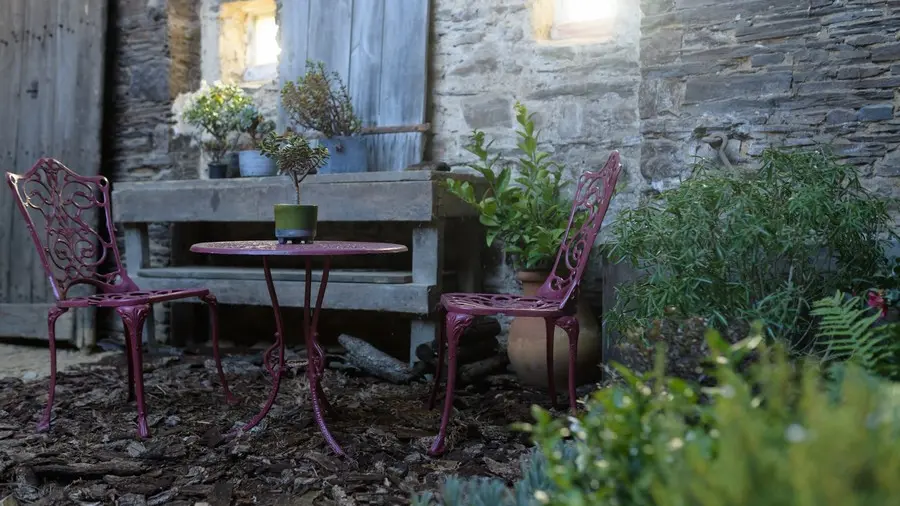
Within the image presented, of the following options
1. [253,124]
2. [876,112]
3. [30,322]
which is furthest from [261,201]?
[876,112]

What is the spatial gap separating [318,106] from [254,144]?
575mm

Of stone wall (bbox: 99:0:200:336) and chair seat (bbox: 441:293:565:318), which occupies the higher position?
stone wall (bbox: 99:0:200:336)

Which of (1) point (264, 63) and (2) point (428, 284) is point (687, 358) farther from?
(1) point (264, 63)

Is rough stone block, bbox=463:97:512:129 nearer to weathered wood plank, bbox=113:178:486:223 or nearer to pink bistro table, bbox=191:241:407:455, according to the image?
weathered wood plank, bbox=113:178:486:223

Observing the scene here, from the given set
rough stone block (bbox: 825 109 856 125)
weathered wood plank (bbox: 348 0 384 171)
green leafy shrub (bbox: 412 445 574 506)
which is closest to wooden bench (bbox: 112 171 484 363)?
weathered wood plank (bbox: 348 0 384 171)

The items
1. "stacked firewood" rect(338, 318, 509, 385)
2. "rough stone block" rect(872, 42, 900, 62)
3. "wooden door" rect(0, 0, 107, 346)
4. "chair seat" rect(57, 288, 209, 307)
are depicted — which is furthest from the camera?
"wooden door" rect(0, 0, 107, 346)

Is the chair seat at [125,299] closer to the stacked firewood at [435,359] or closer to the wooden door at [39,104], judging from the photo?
the stacked firewood at [435,359]

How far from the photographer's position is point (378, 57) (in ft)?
13.7

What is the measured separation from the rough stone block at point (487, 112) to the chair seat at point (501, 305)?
4.77 ft

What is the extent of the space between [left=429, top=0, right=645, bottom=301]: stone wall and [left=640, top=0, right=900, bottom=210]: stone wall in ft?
1.08

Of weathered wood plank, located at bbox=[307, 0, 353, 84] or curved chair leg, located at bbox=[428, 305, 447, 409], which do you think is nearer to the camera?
curved chair leg, located at bbox=[428, 305, 447, 409]

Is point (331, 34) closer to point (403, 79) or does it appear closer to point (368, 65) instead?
point (368, 65)

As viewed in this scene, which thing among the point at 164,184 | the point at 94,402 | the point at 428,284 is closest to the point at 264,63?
the point at 164,184

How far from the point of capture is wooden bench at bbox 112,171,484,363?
3.54 metres
